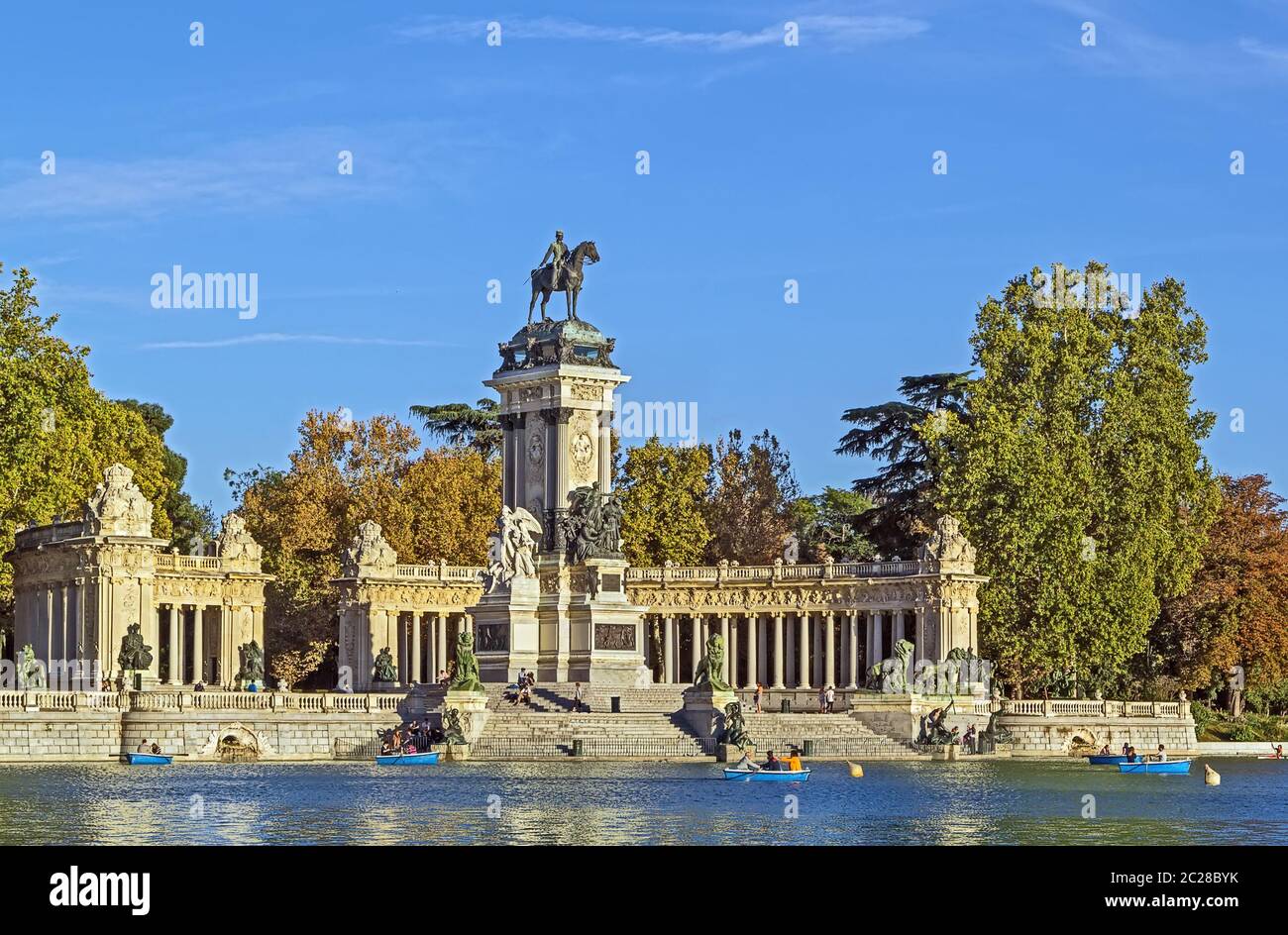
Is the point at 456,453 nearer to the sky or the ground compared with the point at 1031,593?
nearer to the sky

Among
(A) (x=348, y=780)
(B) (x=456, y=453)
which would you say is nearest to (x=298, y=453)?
(B) (x=456, y=453)

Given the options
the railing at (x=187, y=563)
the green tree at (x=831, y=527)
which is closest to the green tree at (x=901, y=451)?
the green tree at (x=831, y=527)

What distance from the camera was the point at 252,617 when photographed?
89.3 meters

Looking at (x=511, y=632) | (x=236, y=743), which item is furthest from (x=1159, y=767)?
(x=236, y=743)

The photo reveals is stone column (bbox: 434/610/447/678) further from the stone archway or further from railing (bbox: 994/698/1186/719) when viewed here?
the stone archway

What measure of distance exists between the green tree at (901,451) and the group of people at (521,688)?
2655 cm

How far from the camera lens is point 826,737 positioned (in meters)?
70.7

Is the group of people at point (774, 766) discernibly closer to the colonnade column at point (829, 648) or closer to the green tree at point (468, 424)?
the colonnade column at point (829, 648)

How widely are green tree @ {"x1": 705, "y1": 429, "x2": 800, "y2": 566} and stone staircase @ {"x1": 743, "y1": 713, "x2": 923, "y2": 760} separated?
32.3 m

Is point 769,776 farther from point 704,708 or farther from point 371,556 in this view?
point 371,556

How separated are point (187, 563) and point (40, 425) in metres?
9.57

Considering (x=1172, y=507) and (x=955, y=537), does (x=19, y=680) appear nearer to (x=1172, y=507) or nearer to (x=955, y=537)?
(x=955, y=537)

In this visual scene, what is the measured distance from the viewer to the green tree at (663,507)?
99188mm
